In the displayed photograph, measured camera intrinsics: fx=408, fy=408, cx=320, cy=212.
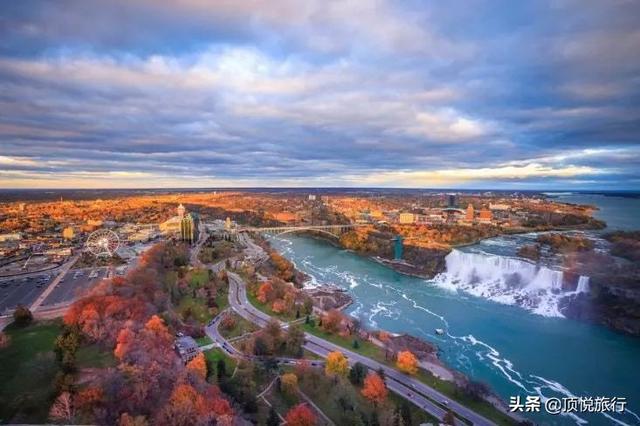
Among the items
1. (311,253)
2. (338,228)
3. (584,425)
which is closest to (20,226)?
(311,253)

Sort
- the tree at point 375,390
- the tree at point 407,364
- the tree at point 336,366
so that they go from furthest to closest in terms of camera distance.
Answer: the tree at point 407,364 < the tree at point 336,366 < the tree at point 375,390

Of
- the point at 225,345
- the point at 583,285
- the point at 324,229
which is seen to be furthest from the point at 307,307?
the point at 324,229

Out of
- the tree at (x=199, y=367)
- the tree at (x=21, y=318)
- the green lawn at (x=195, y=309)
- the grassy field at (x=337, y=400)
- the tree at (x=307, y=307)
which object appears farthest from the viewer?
the tree at (x=307, y=307)

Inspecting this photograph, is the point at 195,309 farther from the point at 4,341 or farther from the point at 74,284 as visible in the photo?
the point at 74,284

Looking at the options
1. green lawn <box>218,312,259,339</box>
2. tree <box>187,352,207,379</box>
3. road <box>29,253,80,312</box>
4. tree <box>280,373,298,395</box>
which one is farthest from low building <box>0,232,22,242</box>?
tree <box>280,373,298,395</box>

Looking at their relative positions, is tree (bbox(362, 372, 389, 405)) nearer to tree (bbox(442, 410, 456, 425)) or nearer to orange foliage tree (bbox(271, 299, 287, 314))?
tree (bbox(442, 410, 456, 425))

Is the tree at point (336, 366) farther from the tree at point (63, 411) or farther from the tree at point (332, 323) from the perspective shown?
the tree at point (63, 411)

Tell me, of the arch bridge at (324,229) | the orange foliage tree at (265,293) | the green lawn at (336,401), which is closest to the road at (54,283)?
the orange foliage tree at (265,293)

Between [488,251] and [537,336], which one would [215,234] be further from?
[537,336]
